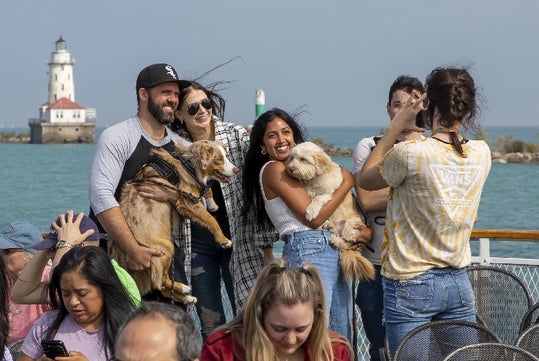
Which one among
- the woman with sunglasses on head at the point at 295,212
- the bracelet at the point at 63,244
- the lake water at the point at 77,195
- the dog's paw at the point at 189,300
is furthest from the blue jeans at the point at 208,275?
the lake water at the point at 77,195

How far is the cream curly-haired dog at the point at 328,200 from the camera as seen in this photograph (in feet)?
19.4

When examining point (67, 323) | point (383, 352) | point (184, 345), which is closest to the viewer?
point (184, 345)

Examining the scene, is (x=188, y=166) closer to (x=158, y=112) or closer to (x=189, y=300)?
(x=158, y=112)

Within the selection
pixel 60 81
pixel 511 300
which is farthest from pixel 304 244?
pixel 60 81

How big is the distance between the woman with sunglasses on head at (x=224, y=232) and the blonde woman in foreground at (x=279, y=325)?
2.11m

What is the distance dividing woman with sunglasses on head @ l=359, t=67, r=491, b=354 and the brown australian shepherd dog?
→ 136cm

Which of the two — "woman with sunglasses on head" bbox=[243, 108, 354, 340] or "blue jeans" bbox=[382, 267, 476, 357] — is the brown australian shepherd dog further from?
"blue jeans" bbox=[382, 267, 476, 357]

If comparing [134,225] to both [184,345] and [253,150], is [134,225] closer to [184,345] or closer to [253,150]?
[253,150]

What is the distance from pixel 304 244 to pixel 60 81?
397 ft

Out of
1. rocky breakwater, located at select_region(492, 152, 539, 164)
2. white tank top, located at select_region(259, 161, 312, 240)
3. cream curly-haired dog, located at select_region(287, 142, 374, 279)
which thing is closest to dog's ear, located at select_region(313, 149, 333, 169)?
cream curly-haired dog, located at select_region(287, 142, 374, 279)

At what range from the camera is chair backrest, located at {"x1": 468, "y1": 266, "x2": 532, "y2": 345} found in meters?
6.17

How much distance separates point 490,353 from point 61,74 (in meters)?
122

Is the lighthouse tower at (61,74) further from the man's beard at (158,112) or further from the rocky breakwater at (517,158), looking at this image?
the man's beard at (158,112)

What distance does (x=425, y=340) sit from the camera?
16.0 feet
